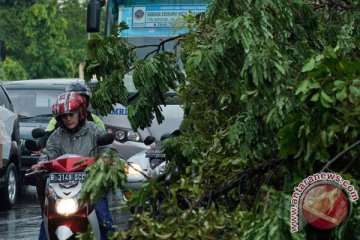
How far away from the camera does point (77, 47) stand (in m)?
63.2

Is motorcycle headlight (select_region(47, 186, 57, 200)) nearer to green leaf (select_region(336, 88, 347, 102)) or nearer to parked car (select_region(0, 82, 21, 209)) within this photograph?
green leaf (select_region(336, 88, 347, 102))

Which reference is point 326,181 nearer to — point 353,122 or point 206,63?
point 353,122

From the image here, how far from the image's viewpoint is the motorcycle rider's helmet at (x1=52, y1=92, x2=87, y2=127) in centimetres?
941

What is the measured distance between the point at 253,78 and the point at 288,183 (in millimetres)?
608

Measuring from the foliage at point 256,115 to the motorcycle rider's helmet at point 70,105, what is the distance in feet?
1.77

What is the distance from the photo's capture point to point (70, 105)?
941cm

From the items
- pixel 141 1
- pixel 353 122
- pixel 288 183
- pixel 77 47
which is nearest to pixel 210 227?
pixel 288 183

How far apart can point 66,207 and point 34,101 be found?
36.3 feet

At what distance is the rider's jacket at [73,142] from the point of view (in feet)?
31.7

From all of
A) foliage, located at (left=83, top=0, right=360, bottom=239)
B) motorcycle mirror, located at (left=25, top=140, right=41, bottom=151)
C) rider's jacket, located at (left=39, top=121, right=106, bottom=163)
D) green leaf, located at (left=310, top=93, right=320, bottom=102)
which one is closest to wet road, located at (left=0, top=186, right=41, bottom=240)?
motorcycle mirror, located at (left=25, top=140, right=41, bottom=151)

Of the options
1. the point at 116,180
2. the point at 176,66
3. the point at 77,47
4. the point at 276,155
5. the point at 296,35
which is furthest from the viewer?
the point at 77,47

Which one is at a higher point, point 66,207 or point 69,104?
point 69,104

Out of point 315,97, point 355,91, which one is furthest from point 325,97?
point 355,91

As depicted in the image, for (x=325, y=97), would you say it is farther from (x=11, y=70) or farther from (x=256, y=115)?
(x=11, y=70)
